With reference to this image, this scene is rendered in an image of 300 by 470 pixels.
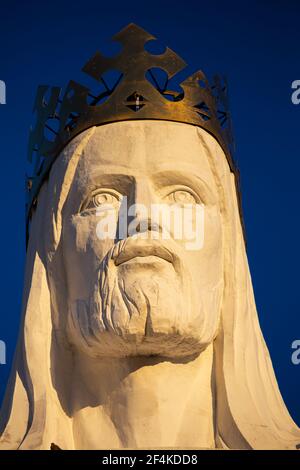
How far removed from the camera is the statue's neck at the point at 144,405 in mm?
10664

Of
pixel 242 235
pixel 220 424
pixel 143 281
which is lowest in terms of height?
pixel 220 424

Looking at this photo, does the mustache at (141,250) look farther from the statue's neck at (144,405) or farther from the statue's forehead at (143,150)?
the statue's neck at (144,405)

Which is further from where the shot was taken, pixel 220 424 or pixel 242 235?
pixel 242 235

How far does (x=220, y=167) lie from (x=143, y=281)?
1.45 m

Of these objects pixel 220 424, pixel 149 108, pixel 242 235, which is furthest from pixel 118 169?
→ pixel 220 424

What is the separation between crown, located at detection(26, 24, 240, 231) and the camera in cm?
1132

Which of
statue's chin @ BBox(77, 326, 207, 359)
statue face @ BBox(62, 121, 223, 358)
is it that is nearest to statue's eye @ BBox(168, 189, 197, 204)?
statue face @ BBox(62, 121, 223, 358)

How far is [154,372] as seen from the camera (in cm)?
1078

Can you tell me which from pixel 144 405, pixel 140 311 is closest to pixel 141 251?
pixel 140 311

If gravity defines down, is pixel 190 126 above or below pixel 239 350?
above

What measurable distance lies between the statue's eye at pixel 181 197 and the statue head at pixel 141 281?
0.01 m

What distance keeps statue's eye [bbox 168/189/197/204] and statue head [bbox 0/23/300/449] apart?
11mm

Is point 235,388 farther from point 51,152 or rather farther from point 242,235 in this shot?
point 51,152
